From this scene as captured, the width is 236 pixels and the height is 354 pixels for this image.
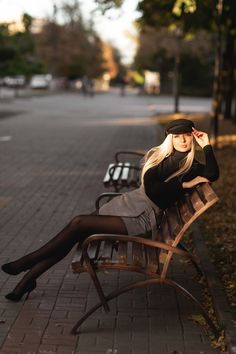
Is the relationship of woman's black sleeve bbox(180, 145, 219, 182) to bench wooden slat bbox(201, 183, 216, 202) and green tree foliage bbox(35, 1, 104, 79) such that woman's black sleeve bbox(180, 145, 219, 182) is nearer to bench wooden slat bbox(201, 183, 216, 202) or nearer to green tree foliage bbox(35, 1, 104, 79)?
bench wooden slat bbox(201, 183, 216, 202)

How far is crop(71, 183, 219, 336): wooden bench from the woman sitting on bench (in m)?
0.11

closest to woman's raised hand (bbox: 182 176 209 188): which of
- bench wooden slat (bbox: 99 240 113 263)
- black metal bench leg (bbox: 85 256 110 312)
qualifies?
bench wooden slat (bbox: 99 240 113 263)

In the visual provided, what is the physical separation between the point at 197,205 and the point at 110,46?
12864 centimetres

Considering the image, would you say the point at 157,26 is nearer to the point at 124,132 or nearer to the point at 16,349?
the point at 124,132

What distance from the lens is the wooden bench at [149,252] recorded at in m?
4.06

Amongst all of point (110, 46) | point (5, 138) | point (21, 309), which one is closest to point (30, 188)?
point (21, 309)

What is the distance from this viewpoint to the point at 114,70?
134m

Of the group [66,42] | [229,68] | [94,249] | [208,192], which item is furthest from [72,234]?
[66,42]

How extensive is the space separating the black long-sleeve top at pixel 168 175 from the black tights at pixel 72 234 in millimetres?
344

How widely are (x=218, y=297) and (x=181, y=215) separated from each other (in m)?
0.77

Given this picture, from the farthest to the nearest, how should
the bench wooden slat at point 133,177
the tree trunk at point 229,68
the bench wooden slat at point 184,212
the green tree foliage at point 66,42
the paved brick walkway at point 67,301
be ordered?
the green tree foliage at point 66,42 → the tree trunk at point 229,68 → the bench wooden slat at point 133,177 → the bench wooden slat at point 184,212 → the paved brick walkway at point 67,301

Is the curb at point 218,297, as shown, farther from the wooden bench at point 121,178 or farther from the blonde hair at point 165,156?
the wooden bench at point 121,178

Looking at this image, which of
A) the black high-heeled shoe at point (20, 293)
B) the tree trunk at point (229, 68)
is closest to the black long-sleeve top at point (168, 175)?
the black high-heeled shoe at point (20, 293)

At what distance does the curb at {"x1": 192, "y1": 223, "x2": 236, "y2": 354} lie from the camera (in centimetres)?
395
